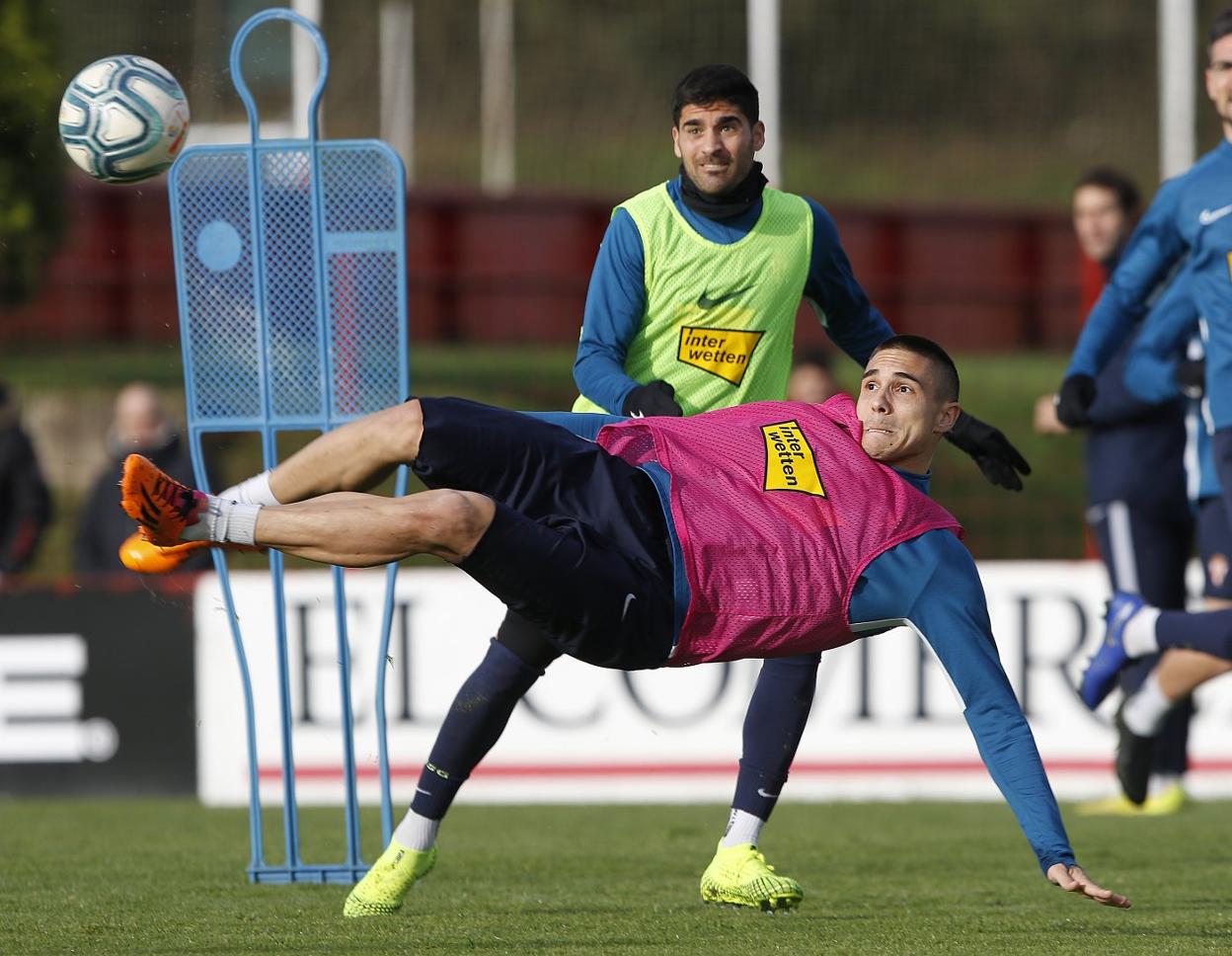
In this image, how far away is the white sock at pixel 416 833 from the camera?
5590 millimetres

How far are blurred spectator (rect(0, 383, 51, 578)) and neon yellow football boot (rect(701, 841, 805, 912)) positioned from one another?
5952 mm

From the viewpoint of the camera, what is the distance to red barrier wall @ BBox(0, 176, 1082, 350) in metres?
17.7

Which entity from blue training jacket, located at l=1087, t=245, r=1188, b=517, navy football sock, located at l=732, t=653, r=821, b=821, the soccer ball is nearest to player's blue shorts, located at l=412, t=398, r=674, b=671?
navy football sock, located at l=732, t=653, r=821, b=821

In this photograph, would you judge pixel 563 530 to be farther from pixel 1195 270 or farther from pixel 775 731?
pixel 1195 270

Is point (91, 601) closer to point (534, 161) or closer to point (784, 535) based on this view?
point (784, 535)

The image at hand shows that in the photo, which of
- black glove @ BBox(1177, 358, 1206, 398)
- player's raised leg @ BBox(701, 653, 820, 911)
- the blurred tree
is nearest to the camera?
player's raised leg @ BBox(701, 653, 820, 911)

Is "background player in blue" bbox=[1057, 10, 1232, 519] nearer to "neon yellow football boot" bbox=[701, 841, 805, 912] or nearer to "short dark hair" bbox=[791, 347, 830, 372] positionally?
"neon yellow football boot" bbox=[701, 841, 805, 912]

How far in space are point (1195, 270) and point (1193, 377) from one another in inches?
29.8

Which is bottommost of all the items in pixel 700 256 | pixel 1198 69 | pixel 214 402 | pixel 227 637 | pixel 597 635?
pixel 227 637

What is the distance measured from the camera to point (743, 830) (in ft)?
19.0

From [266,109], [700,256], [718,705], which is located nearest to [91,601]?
[718,705]

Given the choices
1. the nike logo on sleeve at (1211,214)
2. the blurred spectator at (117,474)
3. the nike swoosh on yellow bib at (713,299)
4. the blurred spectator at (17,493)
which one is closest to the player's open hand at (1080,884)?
the nike swoosh on yellow bib at (713,299)

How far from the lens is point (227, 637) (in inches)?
389

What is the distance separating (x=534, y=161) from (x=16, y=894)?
16.8 m
